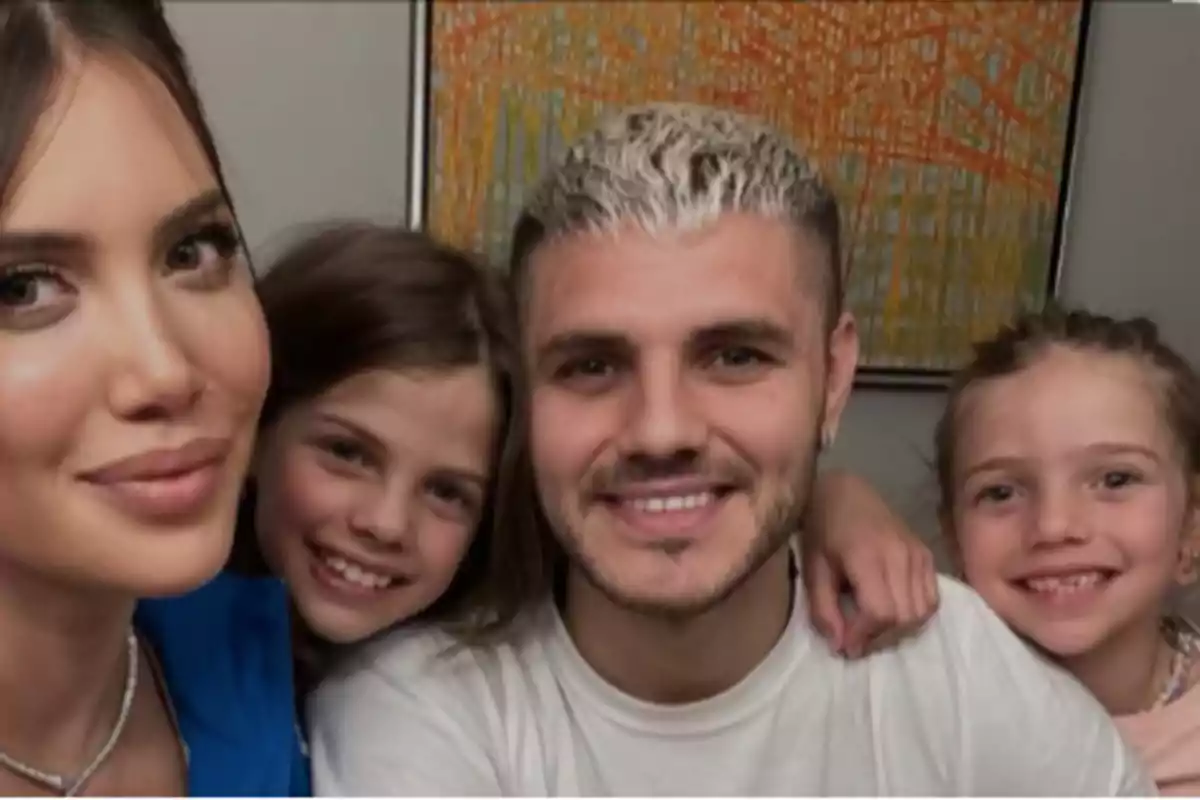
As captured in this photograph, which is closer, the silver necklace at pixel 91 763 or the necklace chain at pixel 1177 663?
the silver necklace at pixel 91 763

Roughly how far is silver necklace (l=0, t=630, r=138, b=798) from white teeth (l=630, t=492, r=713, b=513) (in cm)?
31

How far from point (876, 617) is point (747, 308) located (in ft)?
0.76

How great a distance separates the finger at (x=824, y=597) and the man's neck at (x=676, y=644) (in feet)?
0.11

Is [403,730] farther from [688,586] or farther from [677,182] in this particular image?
[677,182]

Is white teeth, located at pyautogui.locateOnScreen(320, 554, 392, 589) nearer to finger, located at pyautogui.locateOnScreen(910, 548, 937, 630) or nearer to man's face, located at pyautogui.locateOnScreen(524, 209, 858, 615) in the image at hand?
man's face, located at pyautogui.locateOnScreen(524, 209, 858, 615)

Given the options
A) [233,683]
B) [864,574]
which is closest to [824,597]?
[864,574]

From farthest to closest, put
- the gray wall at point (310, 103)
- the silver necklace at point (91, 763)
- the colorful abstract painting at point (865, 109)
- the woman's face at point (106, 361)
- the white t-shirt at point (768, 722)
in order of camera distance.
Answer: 1. the gray wall at point (310, 103)
2. the colorful abstract painting at point (865, 109)
3. the white t-shirt at point (768, 722)
4. the silver necklace at point (91, 763)
5. the woman's face at point (106, 361)

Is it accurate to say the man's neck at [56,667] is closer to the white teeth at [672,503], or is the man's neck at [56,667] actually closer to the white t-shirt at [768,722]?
the white t-shirt at [768,722]

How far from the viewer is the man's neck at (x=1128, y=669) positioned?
2.89ft

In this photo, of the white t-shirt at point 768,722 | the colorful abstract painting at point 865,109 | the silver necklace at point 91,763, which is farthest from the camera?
the colorful abstract painting at point 865,109

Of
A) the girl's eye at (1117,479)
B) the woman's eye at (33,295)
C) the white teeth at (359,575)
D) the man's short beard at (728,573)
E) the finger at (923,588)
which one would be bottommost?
the white teeth at (359,575)

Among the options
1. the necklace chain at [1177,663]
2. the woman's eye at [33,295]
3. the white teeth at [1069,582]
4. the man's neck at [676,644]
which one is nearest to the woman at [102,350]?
the woman's eye at [33,295]

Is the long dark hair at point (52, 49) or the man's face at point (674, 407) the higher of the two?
the long dark hair at point (52, 49)

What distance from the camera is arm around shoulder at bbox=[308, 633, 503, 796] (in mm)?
761
